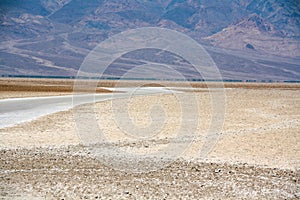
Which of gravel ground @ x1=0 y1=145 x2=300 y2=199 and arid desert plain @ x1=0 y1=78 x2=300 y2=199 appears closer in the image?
gravel ground @ x1=0 y1=145 x2=300 y2=199

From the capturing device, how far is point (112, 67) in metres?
153

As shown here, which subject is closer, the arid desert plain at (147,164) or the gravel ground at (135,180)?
the gravel ground at (135,180)

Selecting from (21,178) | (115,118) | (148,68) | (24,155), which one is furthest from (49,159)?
(148,68)

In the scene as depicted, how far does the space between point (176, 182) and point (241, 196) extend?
1436 millimetres

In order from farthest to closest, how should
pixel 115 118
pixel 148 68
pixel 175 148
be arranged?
pixel 148 68, pixel 115 118, pixel 175 148

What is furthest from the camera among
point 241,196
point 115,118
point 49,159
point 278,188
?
point 115,118

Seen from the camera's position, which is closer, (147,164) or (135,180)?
(135,180)

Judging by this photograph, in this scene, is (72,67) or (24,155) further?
(72,67)

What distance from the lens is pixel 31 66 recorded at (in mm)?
150875

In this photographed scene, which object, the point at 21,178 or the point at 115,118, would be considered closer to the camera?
the point at 21,178

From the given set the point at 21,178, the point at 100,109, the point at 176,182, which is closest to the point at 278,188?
the point at 176,182

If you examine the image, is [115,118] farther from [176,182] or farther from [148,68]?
[148,68]

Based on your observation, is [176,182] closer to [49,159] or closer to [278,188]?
[278,188]

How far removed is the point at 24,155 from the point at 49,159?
0.84 m
